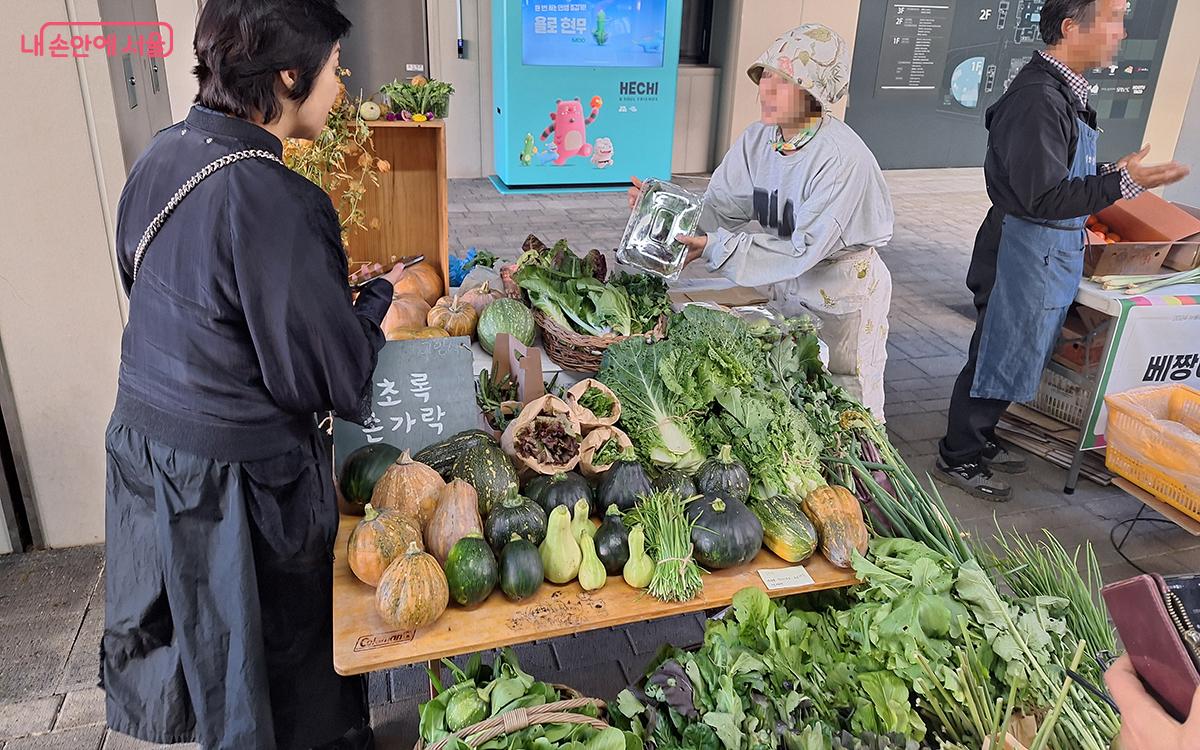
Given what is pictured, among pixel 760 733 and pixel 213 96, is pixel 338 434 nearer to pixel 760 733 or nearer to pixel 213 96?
pixel 213 96

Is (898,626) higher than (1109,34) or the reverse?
the reverse

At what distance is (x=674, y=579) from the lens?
1844 mm

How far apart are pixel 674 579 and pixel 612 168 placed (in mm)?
8443

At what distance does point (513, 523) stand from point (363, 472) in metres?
0.45

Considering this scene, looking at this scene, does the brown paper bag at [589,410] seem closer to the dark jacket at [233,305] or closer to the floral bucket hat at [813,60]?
the dark jacket at [233,305]

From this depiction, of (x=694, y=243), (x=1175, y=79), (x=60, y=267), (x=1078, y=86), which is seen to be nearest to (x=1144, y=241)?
(x=1078, y=86)

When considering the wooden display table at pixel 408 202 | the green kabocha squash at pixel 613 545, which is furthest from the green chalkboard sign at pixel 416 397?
the wooden display table at pixel 408 202

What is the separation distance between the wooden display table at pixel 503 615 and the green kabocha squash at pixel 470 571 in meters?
0.05

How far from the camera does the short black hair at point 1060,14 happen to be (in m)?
3.12

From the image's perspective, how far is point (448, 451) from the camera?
6.89 ft

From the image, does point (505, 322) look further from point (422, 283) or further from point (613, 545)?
point (613, 545)

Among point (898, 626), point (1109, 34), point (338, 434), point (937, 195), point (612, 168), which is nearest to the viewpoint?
point (898, 626)

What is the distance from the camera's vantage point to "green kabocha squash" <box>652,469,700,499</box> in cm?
205

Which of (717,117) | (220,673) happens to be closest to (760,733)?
(220,673)
